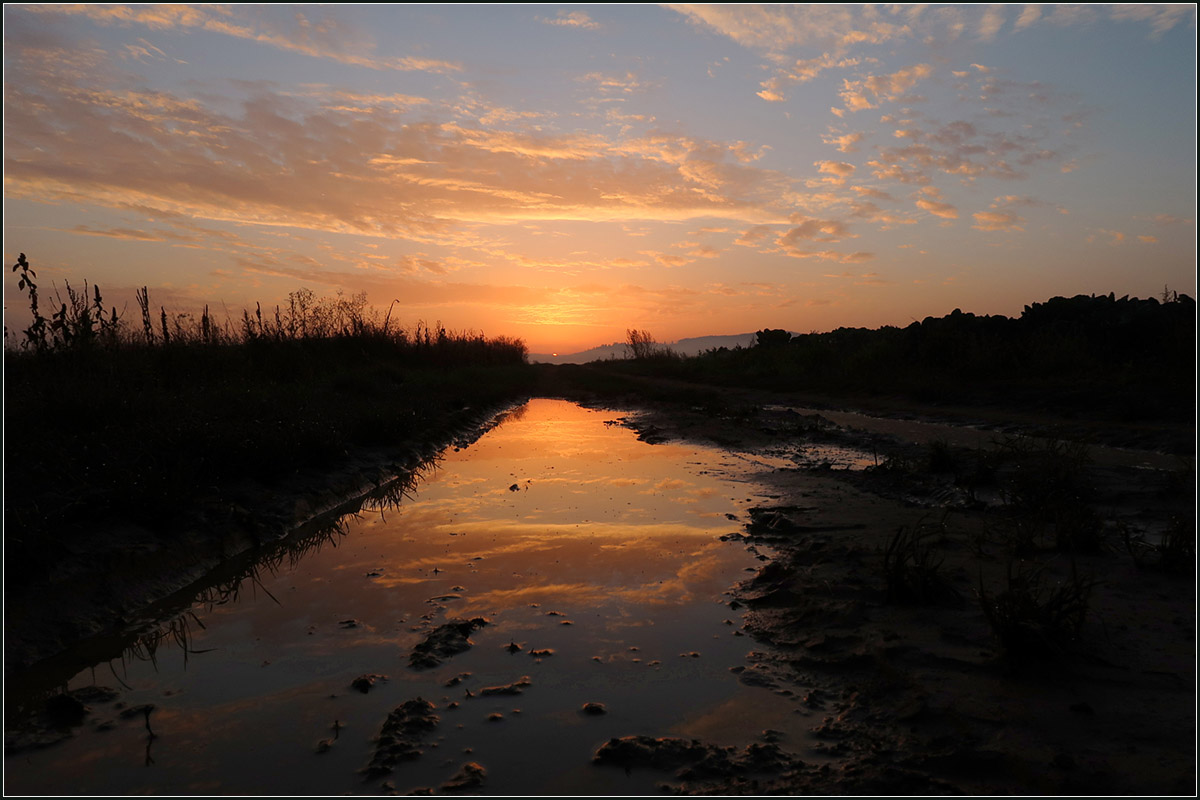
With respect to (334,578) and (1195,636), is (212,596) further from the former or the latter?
(1195,636)

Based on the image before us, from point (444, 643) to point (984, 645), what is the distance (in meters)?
2.73

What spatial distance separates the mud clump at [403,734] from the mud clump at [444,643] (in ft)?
1.32

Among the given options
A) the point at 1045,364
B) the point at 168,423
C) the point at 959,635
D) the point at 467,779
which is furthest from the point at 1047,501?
the point at 1045,364

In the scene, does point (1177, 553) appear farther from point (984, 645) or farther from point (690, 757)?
point (690, 757)

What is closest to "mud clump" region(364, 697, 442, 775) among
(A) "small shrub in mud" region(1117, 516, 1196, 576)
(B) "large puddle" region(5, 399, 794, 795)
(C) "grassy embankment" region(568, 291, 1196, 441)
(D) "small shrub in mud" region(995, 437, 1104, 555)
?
(B) "large puddle" region(5, 399, 794, 795)

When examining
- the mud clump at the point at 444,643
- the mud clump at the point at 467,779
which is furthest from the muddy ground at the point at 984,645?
the mud clump at the point at 444,643

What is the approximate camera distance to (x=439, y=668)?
3.20 meters

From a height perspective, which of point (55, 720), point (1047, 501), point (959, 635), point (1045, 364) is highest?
point (1045, 364)

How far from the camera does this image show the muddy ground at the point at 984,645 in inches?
92.0

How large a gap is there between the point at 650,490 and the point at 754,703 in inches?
171

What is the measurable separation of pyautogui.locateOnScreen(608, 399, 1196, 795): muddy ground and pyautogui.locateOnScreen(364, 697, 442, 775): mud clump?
0.89 meters

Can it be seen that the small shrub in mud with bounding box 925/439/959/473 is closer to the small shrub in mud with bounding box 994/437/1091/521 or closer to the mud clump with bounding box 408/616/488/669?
the small shrub in mud with bounding box 994/437/1091/521

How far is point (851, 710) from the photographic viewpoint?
2.79m

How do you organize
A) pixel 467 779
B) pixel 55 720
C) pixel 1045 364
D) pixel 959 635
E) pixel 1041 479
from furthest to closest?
1. pixel 1045 364
2. pixel 1041 479
3. pixel 959 635
4. pixel 55 720
5. pixel 467 779
